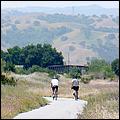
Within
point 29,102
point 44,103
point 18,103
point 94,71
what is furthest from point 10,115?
point 94,71

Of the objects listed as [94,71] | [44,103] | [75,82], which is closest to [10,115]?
[44,103]

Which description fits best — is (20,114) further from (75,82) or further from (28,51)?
(28,51)

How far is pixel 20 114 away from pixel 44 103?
6825mm

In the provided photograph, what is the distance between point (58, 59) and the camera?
5423 inches

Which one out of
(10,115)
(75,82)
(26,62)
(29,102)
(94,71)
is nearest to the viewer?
(10,115)

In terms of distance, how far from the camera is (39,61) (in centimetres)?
13100

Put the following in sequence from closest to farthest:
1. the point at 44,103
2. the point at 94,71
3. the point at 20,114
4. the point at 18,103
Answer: the point at 20,114
the point at 18,103
the point at 44,103
the point at 94,71

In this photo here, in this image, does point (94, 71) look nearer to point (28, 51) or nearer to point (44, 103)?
point (28, 51)

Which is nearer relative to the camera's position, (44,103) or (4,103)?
(4,103)

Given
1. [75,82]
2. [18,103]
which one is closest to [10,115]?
[18,103]

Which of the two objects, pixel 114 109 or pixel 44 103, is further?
pixel 44 103

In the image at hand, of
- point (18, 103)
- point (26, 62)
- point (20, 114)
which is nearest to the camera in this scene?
point (20, 114)

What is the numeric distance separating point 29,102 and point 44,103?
3.15 m

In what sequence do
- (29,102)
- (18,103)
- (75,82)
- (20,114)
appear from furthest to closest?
1. (75,82)
2. (29,102)
3. (18,103)
4. (20,114)
